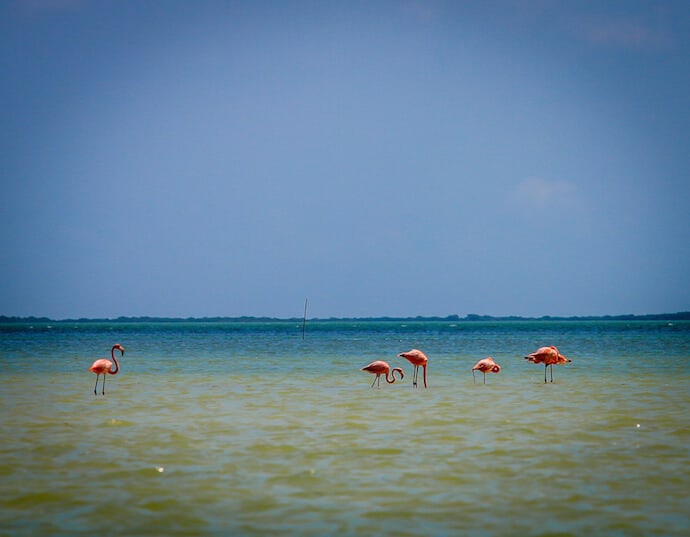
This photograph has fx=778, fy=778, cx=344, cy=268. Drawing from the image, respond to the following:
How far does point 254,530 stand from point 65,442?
6986mm

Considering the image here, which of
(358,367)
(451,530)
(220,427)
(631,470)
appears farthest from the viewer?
(358,367)

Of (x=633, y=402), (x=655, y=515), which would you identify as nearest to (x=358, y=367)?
(x=633, y=402)

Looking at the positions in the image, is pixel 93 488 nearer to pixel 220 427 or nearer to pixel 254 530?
pixel 254 530

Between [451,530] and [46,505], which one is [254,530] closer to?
[451,530]

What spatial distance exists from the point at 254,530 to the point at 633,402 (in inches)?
562

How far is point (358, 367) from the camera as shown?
36.6 metres

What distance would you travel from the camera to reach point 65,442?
14219 mm

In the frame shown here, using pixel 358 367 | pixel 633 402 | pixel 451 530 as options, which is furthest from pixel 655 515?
pixel 358 367

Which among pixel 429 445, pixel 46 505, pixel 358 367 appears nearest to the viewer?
pixel 46 505

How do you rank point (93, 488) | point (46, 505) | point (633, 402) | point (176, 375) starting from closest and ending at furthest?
point (46, 505)
point (93, 488)
point (633, 402)
point (176, 375)

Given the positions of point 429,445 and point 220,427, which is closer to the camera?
point 429,445

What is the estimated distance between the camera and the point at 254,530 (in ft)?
28.1

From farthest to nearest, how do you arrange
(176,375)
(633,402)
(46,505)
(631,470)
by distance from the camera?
(176,375) → (633,402) → (631,470) → (46,505)

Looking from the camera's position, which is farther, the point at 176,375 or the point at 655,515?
the point at 176,375
